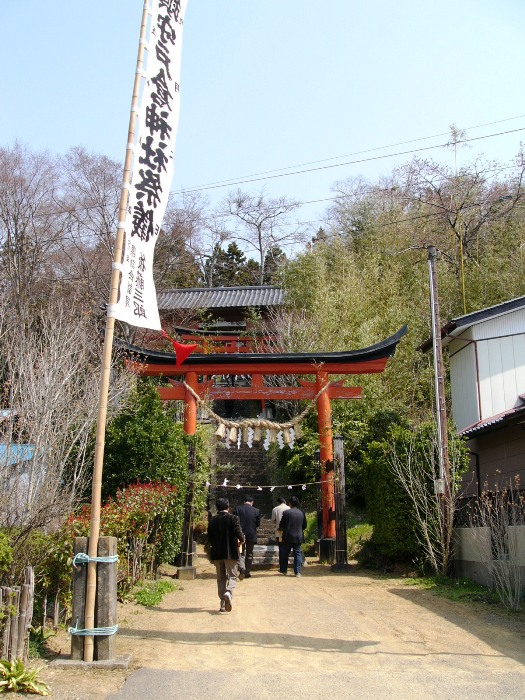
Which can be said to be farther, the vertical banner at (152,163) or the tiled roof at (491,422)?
the tiled roof at (491,422)

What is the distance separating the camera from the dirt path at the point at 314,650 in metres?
5.56

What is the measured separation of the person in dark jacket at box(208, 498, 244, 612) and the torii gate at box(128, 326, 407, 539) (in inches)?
228

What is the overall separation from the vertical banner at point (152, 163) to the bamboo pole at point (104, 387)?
0.25 ft

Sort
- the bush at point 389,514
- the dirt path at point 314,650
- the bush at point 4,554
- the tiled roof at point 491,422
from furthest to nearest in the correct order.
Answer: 1. the tiled roof at point 491,422
2. the bush at point 389,514
3. the bush at point 4,554
4. the dirt path at point 314,650

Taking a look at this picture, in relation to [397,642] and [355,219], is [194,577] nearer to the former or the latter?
[397,642]

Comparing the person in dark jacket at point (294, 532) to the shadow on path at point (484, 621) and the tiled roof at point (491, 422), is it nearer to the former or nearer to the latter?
the shadow on path at point (484, 621)

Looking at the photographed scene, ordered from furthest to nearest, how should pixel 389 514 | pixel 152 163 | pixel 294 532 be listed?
pixel 294 532
pixel 389 514
pixel 152 163

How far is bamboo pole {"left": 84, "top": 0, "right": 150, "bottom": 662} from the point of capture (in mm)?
6332

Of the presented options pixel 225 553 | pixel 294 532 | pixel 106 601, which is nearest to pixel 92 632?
pixel 106 601

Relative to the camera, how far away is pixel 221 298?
3219 cm

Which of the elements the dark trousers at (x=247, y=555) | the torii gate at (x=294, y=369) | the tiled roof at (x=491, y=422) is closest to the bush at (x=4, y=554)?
the dark trousers at (x=247, y=555)

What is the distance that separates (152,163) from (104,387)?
2.49m

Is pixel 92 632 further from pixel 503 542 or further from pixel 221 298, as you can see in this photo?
pixel 221 298

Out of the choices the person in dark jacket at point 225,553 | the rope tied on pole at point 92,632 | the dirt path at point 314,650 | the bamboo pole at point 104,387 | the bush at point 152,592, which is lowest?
the dirt path at point 314,650
